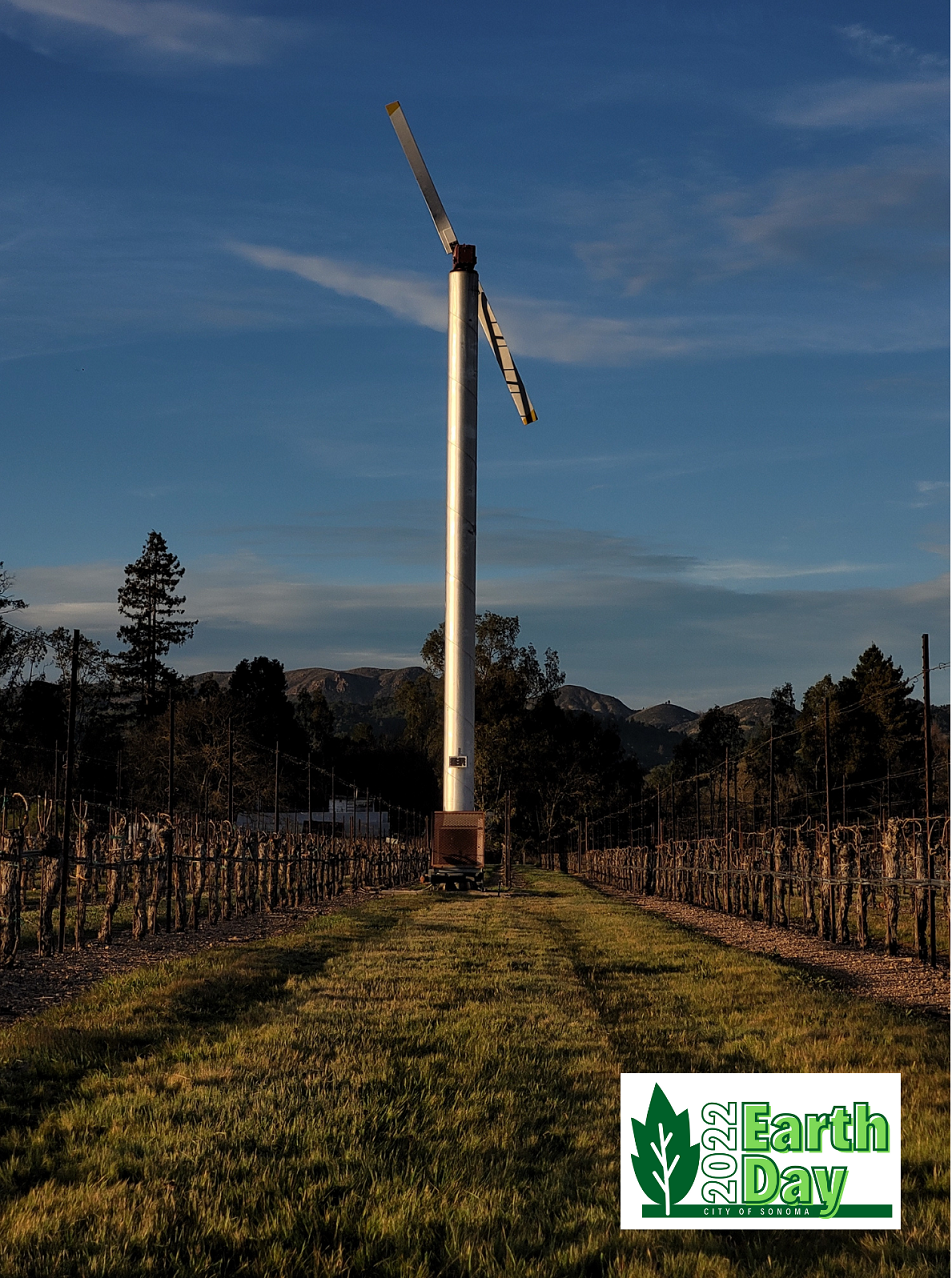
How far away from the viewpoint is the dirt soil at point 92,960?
14.8 meters

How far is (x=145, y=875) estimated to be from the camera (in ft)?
77.3

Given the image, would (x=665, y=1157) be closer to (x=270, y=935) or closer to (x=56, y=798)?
(x=270, y=935)

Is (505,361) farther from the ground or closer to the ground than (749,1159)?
farther from the ground

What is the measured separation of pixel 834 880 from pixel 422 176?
44.2 m

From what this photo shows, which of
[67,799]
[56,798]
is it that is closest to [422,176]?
[56,798]

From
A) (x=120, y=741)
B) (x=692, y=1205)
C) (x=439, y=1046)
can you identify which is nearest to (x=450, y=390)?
(x=439, y=1046)

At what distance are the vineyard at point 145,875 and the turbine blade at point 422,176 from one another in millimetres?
28007

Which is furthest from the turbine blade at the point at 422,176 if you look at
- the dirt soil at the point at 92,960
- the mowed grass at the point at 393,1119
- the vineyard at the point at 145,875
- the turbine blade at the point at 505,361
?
the mowed grass at the point at 393,1119

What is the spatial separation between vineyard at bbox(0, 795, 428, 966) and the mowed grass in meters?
5.14

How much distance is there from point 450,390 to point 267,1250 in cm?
4449

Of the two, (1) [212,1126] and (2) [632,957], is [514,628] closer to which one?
(2) [632,957]

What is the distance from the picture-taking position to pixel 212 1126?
7355 millimetres

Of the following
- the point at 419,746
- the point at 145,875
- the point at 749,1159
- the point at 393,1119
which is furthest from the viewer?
the point at 419,746

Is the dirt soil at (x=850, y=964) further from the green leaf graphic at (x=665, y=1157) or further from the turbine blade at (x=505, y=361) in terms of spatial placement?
the turbine blade at (x=505, y=361)
